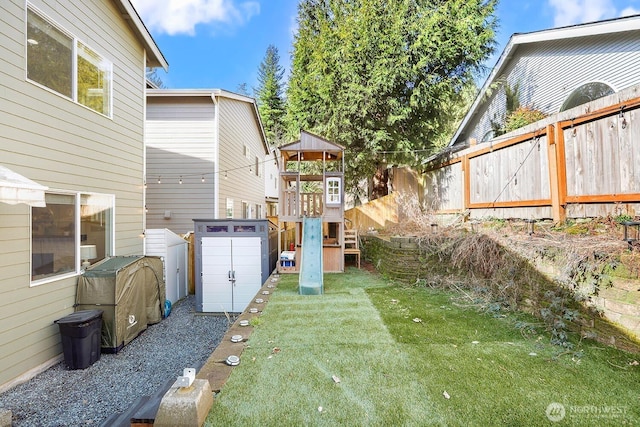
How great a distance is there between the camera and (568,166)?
4.41m

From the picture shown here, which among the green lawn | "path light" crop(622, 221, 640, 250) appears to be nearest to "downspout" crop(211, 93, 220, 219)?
the green lawn

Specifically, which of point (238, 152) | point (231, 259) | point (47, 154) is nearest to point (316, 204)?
point (231, 259)

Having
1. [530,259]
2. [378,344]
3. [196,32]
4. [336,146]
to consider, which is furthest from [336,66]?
[196,32]

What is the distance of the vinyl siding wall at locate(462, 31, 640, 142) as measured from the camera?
6410 mm

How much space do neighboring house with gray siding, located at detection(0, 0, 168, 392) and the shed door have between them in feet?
5.53

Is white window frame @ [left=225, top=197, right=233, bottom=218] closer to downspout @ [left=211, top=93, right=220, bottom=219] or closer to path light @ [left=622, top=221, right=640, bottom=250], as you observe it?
downspout @ [left=211, top=93, right=220, bottom=219]

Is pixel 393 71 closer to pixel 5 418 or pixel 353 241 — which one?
pixel 353 241

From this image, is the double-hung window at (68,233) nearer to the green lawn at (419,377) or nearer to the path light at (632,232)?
the green lawn at (419,377)

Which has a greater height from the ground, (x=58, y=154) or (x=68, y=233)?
(x=58, y=154)

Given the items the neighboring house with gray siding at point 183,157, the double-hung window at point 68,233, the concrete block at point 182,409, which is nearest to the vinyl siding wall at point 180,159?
the neighboring house with gray siding at point 183,157

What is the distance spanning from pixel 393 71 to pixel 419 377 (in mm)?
9181

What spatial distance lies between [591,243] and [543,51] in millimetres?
7454

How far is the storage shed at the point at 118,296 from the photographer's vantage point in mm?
5086

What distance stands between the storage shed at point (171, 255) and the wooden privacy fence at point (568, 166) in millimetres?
7495
